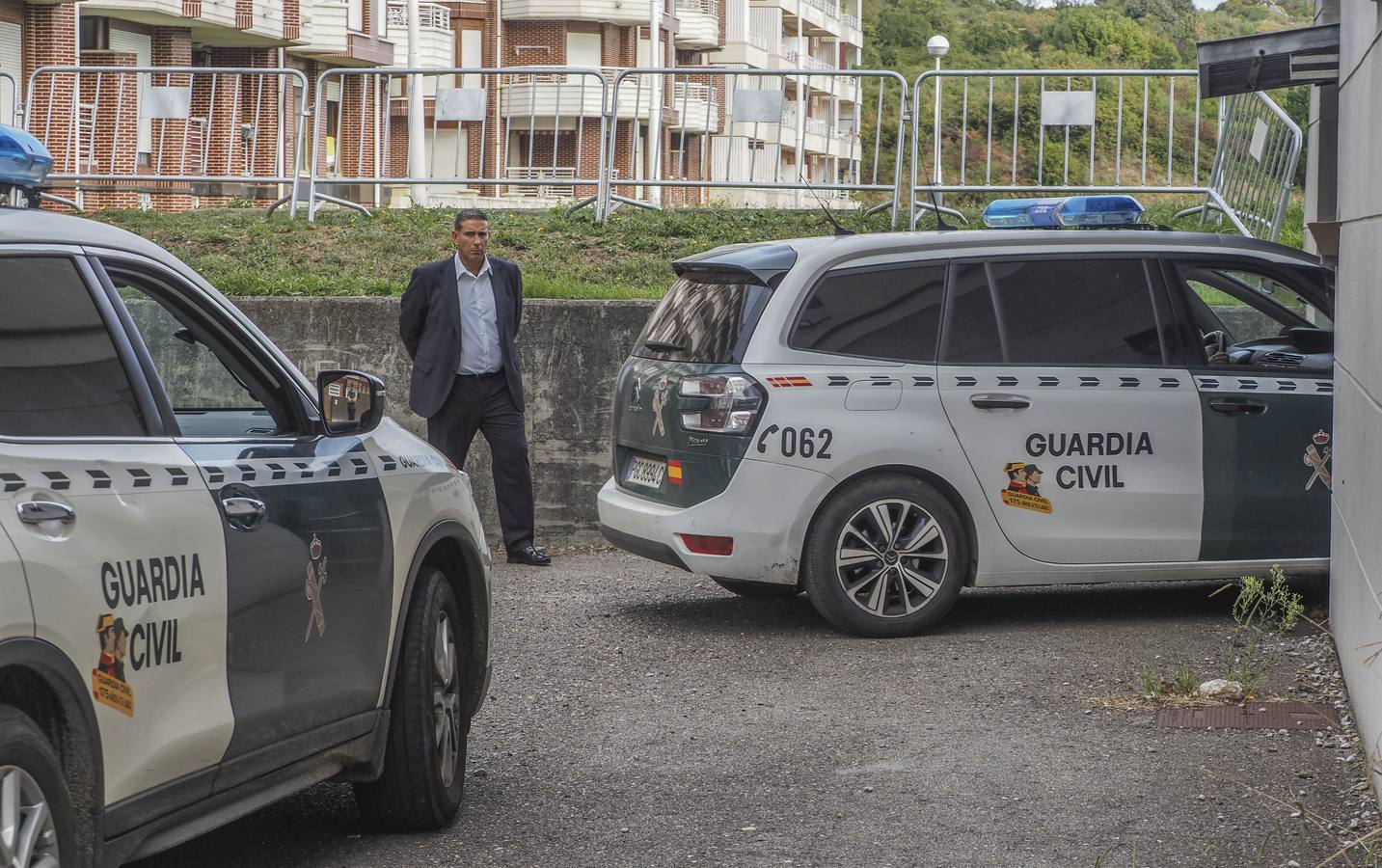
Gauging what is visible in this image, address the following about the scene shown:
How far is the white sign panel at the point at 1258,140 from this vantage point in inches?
536

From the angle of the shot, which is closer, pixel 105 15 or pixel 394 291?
pixel 394 291

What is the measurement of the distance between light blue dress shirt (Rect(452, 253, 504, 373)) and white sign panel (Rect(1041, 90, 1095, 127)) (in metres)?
5.81

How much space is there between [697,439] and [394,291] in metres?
4.93

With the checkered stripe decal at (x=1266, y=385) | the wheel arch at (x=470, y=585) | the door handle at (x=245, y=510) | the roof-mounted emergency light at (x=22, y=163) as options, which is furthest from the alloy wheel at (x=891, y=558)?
the roof-mounted emergency light at (x=22, y=163)

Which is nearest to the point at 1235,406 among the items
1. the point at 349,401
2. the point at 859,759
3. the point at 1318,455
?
the point at 1318,455

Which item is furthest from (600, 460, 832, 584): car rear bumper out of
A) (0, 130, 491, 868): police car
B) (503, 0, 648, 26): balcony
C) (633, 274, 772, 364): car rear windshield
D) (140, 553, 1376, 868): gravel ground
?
(503, 0, 648, 26): balcony

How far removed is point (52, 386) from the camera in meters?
3.85

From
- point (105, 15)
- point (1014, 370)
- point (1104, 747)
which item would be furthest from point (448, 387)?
point (105, 15)

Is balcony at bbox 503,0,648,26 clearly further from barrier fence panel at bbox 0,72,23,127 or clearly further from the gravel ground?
the gravel ground

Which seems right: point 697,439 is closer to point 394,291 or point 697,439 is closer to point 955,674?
point 955,674

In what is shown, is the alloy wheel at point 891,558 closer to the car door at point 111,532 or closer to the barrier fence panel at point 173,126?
the car door at point 111,532

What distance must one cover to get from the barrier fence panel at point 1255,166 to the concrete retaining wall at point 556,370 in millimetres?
4667

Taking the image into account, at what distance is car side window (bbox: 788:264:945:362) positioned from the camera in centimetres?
844

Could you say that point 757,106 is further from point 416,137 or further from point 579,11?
point 579,11
